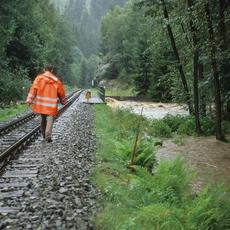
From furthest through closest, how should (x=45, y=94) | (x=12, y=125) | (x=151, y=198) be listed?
(x=12, y=125)
(x=45, y=94)
(x=151, y=198)

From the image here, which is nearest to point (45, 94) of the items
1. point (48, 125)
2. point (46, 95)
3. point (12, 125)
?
point (46, 95)

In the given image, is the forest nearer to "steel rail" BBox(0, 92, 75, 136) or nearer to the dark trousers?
the dark trousers

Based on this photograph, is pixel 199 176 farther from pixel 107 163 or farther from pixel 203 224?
pixel 203 224

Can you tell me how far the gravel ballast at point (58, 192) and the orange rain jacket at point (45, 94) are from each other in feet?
3.32

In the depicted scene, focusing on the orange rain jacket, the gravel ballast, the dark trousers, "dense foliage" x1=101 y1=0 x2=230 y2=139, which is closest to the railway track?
the gravel ballast

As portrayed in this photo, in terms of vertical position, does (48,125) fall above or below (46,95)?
below

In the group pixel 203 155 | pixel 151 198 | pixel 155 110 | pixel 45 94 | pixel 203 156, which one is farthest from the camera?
pixel 155 110

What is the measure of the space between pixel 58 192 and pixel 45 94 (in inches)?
224

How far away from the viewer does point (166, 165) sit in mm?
8289

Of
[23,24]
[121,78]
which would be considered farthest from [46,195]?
[121,78]

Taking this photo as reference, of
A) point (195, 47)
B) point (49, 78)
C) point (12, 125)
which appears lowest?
point (12, 125)

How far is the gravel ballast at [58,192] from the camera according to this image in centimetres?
617

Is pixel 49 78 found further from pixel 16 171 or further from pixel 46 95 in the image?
pixel 16 171

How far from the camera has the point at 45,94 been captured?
12.9 meters
